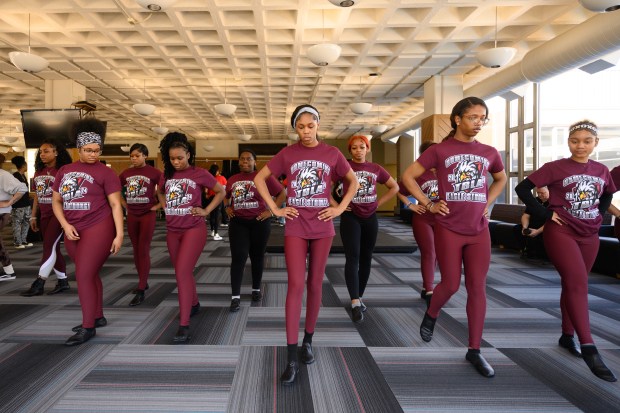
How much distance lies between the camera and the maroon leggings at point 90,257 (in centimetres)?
273

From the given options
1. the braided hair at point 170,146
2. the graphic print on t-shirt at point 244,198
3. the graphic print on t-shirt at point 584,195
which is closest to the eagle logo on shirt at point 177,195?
the braided hair at point 170,146

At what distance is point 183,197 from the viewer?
292 centimetres

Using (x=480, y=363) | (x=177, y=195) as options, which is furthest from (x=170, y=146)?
(x=480, y=363)

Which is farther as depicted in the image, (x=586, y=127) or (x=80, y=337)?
(x=80, y=337)

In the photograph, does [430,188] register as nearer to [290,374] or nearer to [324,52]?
[290,374]

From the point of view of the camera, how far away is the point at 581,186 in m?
2.39

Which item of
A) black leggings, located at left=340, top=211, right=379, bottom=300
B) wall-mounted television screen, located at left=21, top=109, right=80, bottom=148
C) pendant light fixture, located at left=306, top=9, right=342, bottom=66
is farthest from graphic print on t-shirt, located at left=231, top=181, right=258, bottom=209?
wall-mounted television screen, located at left=21, top=109, right=80, bottom=148

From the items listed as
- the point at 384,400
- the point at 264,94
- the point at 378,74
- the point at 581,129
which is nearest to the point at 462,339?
the point at 384,400

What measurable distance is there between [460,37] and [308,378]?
6.95 metres

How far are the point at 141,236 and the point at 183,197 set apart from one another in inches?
46.6

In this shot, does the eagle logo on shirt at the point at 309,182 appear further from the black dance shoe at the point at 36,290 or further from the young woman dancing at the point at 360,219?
the black dance shoe at the point at 36,290

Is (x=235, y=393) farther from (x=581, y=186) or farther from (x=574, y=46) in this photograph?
(x=574, y=46)

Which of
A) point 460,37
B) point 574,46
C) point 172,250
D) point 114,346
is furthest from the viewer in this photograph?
point 460,37

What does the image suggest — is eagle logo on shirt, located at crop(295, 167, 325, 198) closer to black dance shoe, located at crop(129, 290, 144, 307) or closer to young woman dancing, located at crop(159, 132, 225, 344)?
young woman dancing, located at crop(159, 132, 225, 344)
